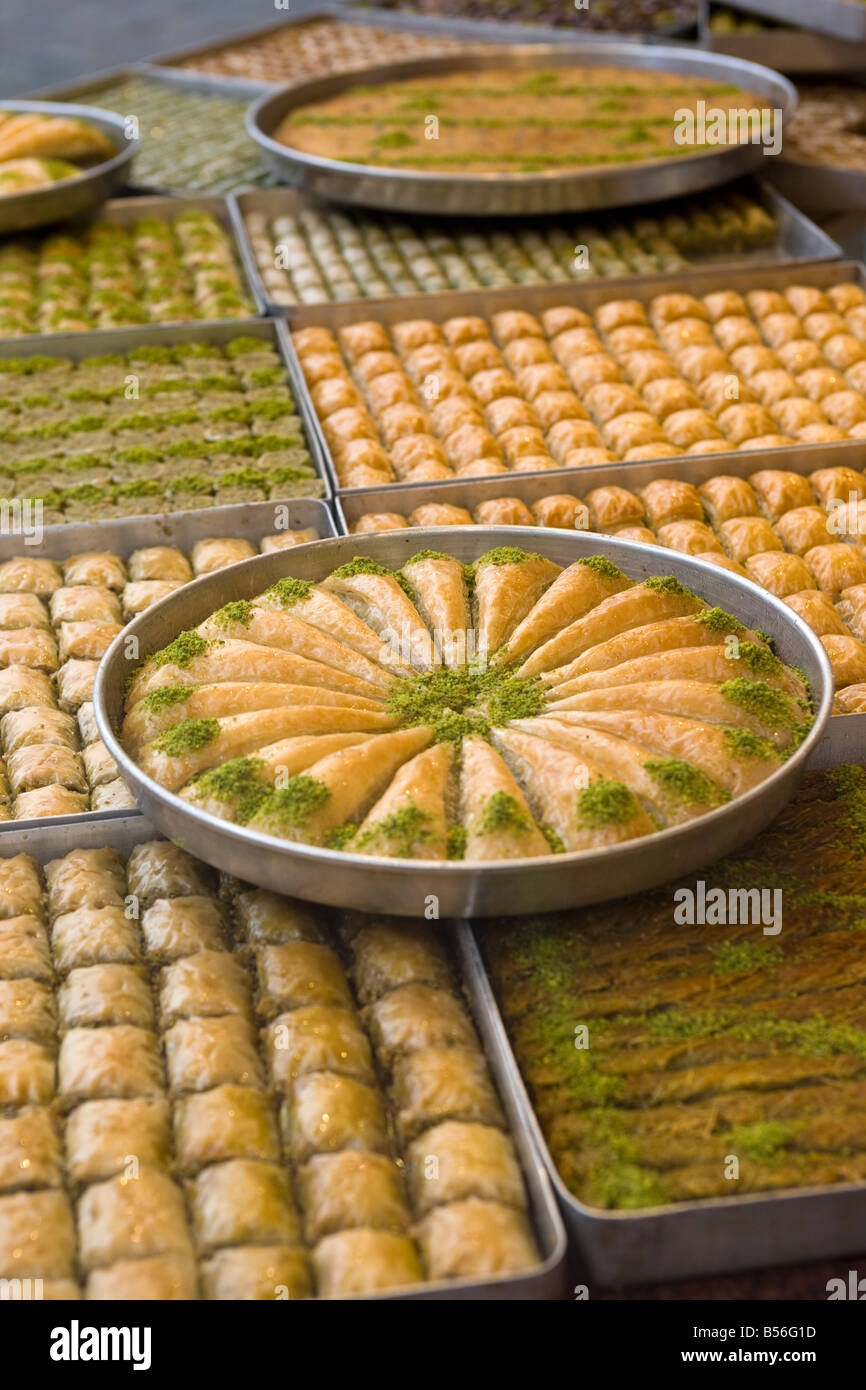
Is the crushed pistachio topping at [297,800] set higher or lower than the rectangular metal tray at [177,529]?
lower

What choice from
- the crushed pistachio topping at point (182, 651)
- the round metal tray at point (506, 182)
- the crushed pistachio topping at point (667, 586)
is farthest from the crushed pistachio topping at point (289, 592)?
the round metal tray at point (506, 182)

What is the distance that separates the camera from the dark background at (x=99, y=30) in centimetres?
1297

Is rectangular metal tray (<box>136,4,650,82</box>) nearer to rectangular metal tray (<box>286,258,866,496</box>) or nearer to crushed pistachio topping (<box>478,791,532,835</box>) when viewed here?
rectangular metal tray (<box>286,258,866,496</box>)

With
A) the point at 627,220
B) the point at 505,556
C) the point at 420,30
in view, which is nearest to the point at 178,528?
the point at 505,556

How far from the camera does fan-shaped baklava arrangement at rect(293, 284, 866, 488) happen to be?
5.39m

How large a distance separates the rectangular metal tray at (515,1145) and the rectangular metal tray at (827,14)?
6508mm

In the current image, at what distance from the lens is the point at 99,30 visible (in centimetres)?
1419

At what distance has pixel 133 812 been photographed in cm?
364

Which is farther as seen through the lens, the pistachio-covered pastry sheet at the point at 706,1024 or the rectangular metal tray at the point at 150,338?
the rectangular metal tray at the point at 150,338

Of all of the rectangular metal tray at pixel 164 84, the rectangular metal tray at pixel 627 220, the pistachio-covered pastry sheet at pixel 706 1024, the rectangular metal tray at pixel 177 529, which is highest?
the rectangular metal tray at pixel 164 84

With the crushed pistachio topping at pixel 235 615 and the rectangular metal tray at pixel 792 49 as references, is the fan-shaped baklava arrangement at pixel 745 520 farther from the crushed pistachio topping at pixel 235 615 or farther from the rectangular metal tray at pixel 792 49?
the rectangular metal tray at pixel 792 49

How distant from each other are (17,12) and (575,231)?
1099 cm

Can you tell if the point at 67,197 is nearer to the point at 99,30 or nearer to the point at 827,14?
the point at 827,14

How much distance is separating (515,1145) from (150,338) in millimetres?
4666
